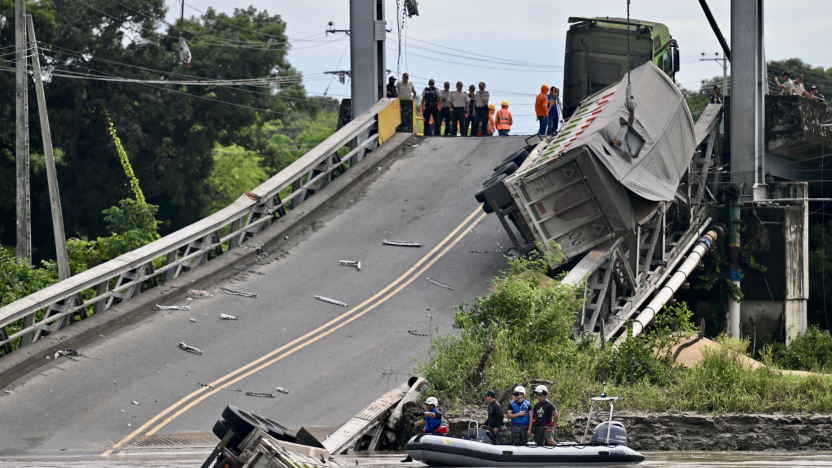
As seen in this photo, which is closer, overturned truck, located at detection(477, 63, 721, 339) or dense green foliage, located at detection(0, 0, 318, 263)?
overturned truck, located at detection(477, 63, 721, 339)

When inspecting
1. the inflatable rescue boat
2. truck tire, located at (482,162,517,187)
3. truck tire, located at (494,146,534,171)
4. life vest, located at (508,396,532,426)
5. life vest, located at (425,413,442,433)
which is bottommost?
the inflatable rescue boat

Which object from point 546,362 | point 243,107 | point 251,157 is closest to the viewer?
point 546,362

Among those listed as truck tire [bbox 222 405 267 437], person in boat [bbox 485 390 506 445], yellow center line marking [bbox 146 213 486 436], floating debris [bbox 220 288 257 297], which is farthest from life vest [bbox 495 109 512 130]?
truck tire [bbox 222 405 267 437]

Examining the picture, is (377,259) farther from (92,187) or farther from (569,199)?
(92,187)

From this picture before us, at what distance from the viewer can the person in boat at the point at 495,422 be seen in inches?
566

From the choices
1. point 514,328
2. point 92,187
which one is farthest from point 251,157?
point 514,328

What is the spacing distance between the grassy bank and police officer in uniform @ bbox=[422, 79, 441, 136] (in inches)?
620

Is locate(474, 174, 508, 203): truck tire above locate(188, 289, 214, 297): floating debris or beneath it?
above

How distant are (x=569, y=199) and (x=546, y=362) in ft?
19.5

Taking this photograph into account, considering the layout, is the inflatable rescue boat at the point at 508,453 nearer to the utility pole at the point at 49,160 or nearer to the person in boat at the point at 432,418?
the person in boat at the point at 432,418

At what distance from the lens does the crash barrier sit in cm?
1920

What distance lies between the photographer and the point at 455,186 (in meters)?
28.7

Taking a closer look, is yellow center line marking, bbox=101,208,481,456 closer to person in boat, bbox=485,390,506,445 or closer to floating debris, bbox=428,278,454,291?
floating debris, bbox=428,278,454,291

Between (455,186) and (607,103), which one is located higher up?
(607,103)
